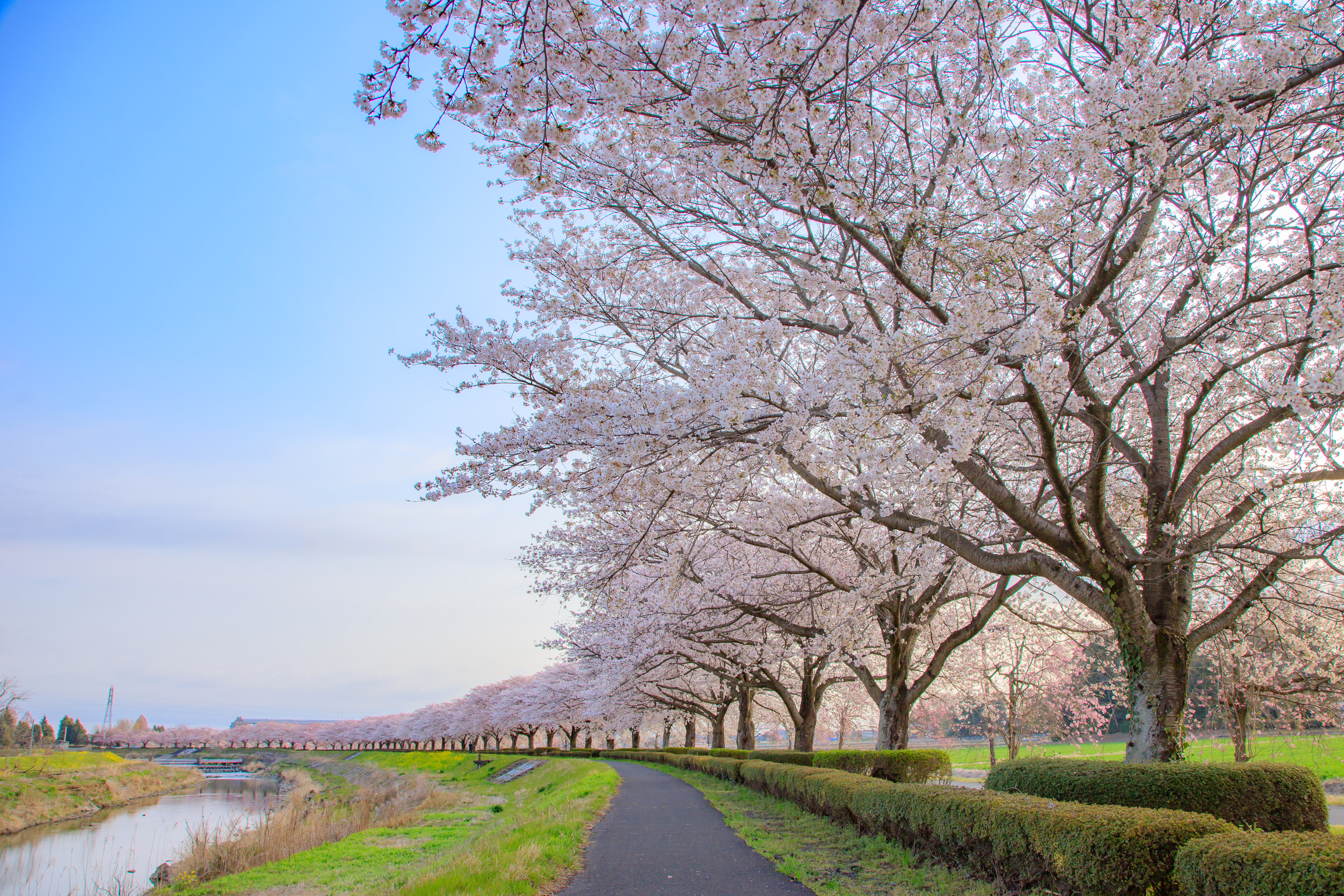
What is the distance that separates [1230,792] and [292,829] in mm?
15559

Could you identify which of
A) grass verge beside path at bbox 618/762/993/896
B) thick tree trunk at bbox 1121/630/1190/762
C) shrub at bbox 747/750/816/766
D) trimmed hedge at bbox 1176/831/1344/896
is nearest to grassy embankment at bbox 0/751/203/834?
shrub at bbox 747/750/816/766

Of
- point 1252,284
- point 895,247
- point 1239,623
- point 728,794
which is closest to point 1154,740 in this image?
point 1239,623

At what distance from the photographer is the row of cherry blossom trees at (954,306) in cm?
456

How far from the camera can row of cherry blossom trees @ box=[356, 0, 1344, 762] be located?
4.56 m

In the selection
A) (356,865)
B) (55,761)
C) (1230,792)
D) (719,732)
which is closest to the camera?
(1230,792)

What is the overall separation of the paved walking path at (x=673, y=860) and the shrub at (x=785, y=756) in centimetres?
370

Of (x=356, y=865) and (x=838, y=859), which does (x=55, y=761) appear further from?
(x=838, y=859)

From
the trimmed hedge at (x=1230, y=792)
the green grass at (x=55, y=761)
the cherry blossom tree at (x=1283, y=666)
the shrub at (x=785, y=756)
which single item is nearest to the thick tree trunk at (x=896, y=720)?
the shrub at (x=785, y=756)

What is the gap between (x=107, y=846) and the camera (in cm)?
1838

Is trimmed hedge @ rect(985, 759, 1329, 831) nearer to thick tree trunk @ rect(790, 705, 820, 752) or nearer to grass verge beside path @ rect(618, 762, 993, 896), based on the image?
grass verge beside path @ rect(618, 762, 993, 896)

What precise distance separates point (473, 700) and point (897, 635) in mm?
68200

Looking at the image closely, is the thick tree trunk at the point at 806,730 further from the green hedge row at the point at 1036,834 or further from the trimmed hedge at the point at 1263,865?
the trimmed hedge at the point at 1263,865

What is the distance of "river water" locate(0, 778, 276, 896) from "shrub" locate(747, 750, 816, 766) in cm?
→ 1236

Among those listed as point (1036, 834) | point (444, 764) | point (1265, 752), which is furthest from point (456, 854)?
point (444, 764)
